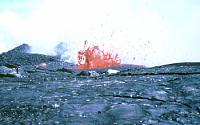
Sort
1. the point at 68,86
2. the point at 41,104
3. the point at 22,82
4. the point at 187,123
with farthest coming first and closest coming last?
the point at 22,82 < the point at 68,86 < the point at 41,104 < the point at 187,123

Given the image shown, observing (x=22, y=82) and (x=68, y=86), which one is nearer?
(x=68, y=86)

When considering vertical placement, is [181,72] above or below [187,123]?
above

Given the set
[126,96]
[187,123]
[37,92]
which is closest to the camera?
[187,123]

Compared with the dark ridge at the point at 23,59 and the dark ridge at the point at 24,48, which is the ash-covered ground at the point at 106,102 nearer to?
the dark ridge at the point at 23,59

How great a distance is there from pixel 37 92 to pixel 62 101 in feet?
3.41

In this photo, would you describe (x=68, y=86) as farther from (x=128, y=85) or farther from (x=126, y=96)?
(x=126, y=96)

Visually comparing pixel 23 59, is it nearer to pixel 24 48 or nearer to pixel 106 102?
pixel 24 48

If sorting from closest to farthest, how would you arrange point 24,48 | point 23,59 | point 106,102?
1. point 106,102
2. point 23,59
3. point 24,48

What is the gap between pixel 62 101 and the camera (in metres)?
5.94

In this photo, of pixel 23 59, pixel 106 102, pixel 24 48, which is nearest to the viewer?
pixel 106 102

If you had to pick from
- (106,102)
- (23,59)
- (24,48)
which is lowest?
(106,102)

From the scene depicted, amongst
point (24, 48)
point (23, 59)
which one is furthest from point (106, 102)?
point (24, 48)

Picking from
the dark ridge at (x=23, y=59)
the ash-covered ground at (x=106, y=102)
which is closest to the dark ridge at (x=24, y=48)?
the dark ridge at (x=23, y=59)

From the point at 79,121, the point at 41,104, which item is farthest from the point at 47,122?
the point at 41,104
